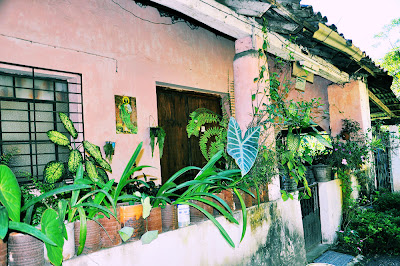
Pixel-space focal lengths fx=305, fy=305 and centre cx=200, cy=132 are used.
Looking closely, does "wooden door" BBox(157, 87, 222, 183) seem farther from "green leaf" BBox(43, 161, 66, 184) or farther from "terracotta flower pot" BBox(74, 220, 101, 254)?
"terracotta flower pot" BBox(74, 220, 101, 254)

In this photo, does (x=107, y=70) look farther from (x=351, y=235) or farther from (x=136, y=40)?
(x=351, y=235)

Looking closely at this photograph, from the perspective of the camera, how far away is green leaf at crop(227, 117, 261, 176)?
2281 mm

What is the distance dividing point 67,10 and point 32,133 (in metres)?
1.44

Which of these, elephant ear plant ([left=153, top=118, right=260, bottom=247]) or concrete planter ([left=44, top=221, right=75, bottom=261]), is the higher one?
elephant ear plant ([left=153, top=118, right=260, bottom=247])

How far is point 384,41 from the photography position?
2039cm

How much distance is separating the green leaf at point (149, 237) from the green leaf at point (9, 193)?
652 mm

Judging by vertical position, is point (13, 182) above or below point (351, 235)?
above

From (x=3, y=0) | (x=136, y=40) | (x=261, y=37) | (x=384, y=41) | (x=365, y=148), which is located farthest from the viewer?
(x=384, y=41)

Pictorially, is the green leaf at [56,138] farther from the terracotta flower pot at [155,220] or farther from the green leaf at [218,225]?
the green leaf at [218,225]

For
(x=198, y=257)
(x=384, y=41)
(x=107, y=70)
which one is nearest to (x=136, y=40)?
(x=107, y=70)

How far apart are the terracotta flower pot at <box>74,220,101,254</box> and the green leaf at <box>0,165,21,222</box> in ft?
1.07

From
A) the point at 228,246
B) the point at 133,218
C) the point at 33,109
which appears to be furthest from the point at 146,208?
the point at 33,109

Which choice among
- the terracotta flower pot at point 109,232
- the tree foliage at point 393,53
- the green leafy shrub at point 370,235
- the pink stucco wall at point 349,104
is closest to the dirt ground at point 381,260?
the green leafy shrub at point 370,235

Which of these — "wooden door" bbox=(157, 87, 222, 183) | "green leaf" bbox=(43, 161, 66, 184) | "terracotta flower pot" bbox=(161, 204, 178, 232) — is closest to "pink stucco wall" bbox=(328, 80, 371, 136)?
"wooden door" bbox=(157, 87, 222, 183)
